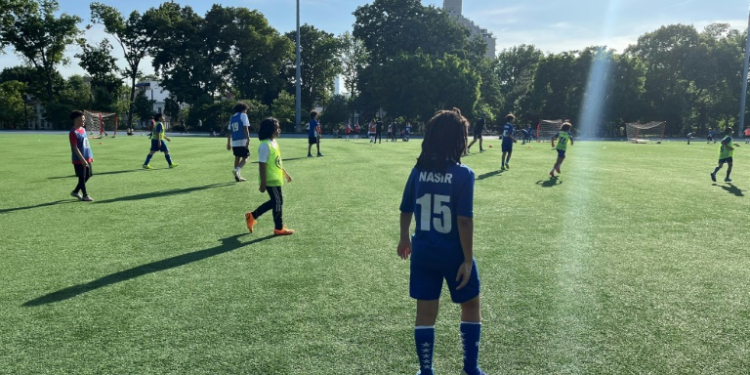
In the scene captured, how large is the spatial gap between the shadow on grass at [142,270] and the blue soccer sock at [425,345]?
12.3 feet

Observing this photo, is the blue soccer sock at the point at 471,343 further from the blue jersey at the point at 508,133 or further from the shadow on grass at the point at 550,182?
the blue jersey at the point at 508,133

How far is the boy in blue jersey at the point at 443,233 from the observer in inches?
126

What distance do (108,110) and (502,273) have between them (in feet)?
227

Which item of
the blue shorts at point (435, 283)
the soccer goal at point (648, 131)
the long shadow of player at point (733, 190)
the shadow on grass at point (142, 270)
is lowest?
the shadow on grass at point (142, 270)

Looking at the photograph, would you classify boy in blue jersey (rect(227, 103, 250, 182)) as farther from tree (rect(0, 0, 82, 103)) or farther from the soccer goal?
tree (rect(0, 0, 82, 103))

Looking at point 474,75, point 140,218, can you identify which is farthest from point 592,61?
point 140,218

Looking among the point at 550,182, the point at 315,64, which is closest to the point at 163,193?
the point at 550,182

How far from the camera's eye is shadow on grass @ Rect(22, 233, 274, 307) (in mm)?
4966

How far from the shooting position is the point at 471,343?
338 cm

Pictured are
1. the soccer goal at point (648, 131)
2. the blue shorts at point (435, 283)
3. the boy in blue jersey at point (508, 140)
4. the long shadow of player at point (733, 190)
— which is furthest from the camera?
the soccer goal at point (648, 131)

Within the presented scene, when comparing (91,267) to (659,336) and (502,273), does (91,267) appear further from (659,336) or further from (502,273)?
(659,336)

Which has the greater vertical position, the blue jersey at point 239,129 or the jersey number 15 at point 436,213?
the blue jersey at point 239,129

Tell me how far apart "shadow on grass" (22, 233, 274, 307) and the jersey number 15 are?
3906 mm

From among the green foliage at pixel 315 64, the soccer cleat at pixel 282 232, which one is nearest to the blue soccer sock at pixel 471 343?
the soccer cleat at pixel 282 232
